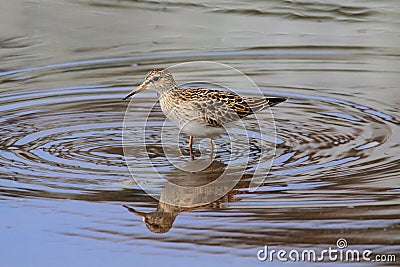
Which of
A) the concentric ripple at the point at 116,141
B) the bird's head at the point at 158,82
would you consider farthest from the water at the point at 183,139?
the bird's head at the point at 158,82

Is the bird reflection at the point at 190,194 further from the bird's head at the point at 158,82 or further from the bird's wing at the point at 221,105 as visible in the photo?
the bird's head at the point at 158,82

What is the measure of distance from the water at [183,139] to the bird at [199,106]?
0.88ft

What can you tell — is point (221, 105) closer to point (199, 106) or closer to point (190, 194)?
point (199, 106)

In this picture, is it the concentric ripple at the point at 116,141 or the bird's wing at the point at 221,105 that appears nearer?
the concentric ripple at the point at 116,141

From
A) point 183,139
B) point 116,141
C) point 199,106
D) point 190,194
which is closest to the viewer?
point 190,194

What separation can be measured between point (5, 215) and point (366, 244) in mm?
2556

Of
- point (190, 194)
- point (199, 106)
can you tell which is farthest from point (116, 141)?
point (190, 194)

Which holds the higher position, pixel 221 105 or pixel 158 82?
pixel 158 82

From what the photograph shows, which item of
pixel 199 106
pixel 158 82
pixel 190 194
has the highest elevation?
pixel 158 82

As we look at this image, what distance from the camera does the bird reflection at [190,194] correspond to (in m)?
6.69

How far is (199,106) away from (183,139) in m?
0.54

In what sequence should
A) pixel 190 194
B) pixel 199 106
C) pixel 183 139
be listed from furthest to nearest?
pixel 183 139 < pixel 199 106 < pixel 190 194

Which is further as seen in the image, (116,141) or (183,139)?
(183,139)

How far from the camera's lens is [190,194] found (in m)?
7.27
